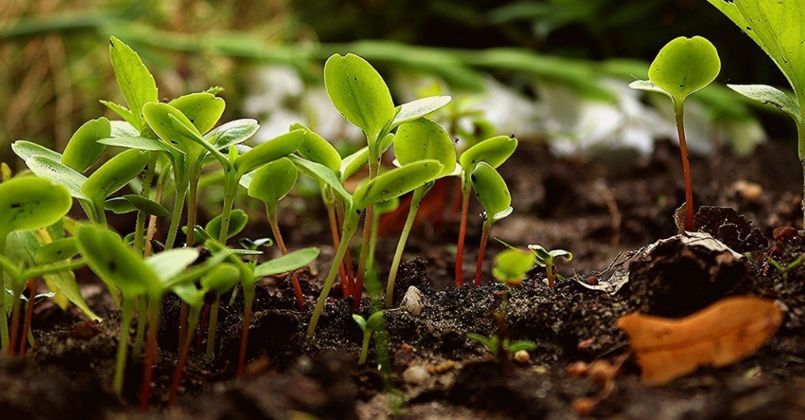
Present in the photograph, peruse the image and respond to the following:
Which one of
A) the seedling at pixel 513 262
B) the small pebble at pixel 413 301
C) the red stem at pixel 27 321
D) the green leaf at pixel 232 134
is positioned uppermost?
the green leaf at pixel 232 134

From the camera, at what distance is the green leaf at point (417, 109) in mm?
712

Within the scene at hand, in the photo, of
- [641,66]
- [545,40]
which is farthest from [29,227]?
[545,40]

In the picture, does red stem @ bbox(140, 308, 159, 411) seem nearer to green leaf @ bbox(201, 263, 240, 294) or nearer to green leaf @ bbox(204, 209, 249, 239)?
green leaf @ bbox(201, 263, 240, 294)

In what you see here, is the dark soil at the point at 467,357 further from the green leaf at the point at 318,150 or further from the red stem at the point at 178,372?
the green leaf at the point at 318,150

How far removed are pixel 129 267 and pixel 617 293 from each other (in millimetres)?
437

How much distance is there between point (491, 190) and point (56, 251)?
41cm

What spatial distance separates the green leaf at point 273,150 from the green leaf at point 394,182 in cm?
7

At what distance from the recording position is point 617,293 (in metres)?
0.73

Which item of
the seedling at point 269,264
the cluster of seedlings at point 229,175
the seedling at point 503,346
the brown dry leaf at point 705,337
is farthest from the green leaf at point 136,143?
the brown dry leaf at point 705,337

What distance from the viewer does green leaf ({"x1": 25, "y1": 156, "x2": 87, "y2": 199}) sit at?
68cm

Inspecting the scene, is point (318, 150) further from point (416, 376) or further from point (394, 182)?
point (416, 376)

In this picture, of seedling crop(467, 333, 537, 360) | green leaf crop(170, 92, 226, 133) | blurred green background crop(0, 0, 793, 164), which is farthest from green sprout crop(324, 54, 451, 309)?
blurred green background crop(0, 0, 793, 164)

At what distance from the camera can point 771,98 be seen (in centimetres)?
73

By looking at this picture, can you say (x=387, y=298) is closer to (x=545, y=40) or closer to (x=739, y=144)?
(x=739, y=144)
